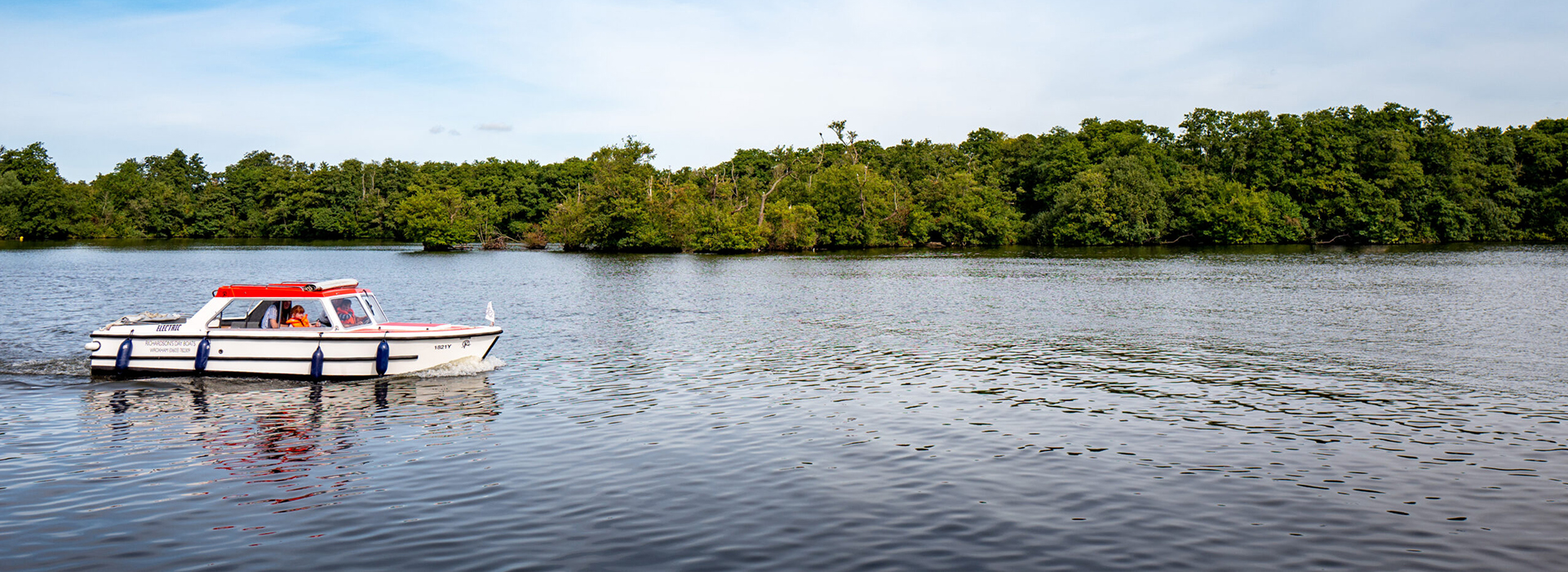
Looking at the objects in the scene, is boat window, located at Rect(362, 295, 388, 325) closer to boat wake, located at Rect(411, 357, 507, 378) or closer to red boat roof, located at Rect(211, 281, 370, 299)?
red boat roof, located at Rect(211, 281, 370, 299)

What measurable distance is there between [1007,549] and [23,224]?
19426 cm

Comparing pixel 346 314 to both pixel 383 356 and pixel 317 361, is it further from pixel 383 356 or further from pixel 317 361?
pixel 383 356

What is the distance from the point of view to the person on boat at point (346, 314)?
2467 cm

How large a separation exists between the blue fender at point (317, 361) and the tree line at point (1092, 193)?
94.4 m

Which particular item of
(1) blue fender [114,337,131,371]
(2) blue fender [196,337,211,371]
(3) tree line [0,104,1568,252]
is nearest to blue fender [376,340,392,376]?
(2) blue fender [196,337,211,371]

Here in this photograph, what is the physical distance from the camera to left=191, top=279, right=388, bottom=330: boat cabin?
24122 millimetres

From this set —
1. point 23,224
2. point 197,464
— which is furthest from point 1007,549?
point 23,224

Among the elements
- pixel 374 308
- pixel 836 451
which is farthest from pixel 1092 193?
pixel 836 451

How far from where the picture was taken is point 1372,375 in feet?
80.7

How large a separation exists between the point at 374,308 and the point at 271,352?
3572 mm

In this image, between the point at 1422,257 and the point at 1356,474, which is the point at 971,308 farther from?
the point at 1422,257

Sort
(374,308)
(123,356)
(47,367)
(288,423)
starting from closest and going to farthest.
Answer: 1. (288,423)
2. (123,356)
3. (47,367)
4. (374,308)

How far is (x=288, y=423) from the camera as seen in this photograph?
19.0m

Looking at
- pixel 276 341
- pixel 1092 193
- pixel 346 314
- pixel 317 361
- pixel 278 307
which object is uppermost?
pixel 1092 193
